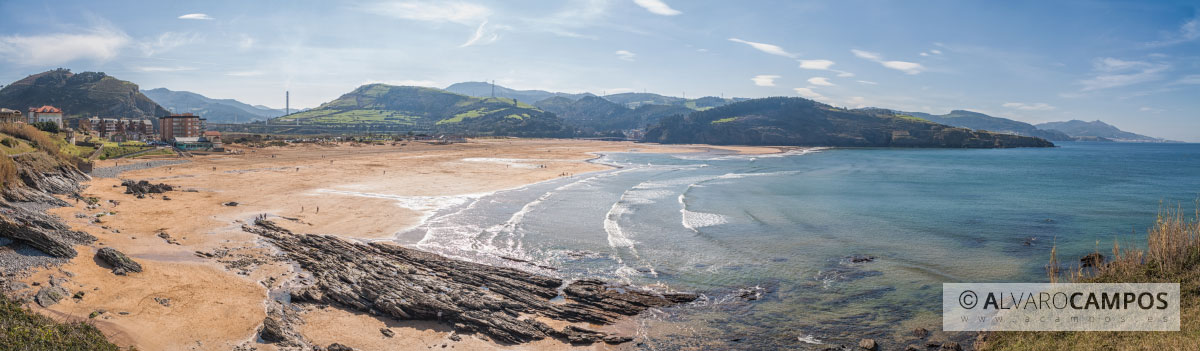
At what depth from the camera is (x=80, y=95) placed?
15862 cm

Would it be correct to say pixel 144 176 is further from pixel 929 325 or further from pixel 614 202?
pixel 929 325

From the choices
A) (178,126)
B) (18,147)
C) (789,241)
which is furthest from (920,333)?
(178,126)

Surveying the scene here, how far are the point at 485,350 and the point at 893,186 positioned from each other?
53355mm

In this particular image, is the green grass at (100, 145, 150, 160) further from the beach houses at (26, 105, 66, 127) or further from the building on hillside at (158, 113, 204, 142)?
the building on hillside at (158, 113, 204, 142)

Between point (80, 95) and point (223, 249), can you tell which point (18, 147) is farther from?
point (80, 95)

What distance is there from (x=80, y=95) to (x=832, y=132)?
23877cm

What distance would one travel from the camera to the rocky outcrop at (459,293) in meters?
16.4

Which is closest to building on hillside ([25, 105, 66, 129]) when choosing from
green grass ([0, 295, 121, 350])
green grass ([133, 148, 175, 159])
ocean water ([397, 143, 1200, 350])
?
green grass ([133, 148, 175, 159])

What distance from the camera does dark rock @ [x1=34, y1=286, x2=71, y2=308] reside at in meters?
13.7

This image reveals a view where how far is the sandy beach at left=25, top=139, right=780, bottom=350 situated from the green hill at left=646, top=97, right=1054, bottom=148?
5559 inches

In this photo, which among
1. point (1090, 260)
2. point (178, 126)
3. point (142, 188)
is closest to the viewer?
point (1090, 260)

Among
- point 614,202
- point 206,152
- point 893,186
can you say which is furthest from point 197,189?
point 893,186

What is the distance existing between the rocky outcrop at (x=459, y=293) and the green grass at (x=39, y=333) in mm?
6211

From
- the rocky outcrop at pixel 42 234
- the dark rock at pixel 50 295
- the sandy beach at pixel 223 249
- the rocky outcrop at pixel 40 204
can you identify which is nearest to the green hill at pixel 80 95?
the sandy beach at pixel 223 249
